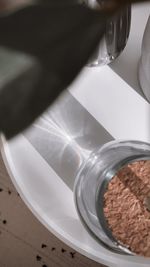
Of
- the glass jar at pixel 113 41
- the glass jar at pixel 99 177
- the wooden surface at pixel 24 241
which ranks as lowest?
the wooden surface at pixel 24 241

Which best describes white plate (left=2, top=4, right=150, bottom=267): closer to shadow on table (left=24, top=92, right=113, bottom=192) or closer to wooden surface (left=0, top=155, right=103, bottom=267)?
shadow on table (left=24, top=92, right=113, bottom=192)

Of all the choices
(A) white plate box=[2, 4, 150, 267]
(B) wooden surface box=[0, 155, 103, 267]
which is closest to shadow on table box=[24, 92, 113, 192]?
(A) white plate box=[2, 4, 150, 267]

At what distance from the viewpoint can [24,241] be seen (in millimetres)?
726

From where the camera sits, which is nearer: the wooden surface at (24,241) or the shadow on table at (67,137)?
the shadow on table at (67,137)

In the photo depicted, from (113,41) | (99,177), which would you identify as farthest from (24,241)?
(113,41)

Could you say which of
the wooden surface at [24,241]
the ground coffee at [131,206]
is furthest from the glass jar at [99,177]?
the wooden surface at [24,241]

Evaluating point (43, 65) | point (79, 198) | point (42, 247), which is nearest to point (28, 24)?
point (43, 65)

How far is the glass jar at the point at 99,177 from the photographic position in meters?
0.57

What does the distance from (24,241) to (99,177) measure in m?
0.18

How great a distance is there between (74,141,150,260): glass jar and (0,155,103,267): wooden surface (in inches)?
5.5

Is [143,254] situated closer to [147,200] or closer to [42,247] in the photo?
[147,200]

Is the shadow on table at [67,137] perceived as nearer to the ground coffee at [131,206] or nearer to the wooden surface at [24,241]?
the ground coffee at [131,206]

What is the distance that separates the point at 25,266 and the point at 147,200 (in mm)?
222

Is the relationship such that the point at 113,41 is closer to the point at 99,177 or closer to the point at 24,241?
the point at 99,177
